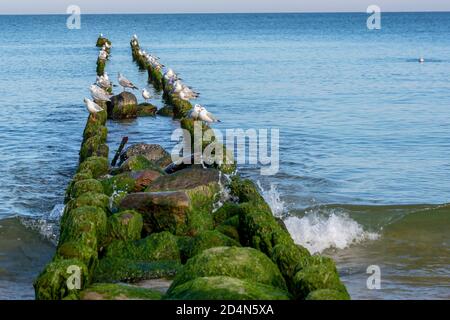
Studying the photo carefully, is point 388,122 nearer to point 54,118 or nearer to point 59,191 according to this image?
point 54,118

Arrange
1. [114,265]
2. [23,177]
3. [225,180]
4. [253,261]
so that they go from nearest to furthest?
[253,261] < [114,265] < [225,180] < [23,177]

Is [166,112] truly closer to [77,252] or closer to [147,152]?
[147,152]

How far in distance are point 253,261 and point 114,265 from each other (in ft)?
6.56

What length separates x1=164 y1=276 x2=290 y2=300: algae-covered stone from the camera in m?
6.39

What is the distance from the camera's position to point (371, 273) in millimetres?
9945

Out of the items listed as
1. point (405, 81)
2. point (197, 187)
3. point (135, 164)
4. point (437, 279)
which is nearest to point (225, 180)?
point (197, 187)

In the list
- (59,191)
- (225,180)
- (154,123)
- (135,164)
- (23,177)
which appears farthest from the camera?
(154,123)

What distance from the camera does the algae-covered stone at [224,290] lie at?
6.39 m

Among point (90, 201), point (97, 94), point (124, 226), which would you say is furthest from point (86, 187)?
point (97, 94)

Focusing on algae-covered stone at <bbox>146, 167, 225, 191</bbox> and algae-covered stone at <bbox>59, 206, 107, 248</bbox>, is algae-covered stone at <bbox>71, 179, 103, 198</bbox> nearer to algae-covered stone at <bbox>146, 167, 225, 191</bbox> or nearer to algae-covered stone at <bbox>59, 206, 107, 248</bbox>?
algae-covered stone at <bbox>146, 167, 225, 191</bbox>

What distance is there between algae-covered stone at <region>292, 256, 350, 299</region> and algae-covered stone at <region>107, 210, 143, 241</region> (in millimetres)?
2818

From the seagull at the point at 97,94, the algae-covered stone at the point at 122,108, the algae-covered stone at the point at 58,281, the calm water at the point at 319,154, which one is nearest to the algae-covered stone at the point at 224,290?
the algae-covered stone at the point at 58,281

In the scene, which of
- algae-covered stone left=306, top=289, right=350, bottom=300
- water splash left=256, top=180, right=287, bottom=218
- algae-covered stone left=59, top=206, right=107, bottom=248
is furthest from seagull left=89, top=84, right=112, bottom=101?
algae-covered stone left=306, top=289, right=350, bottom=300

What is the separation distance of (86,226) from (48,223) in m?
3.60
